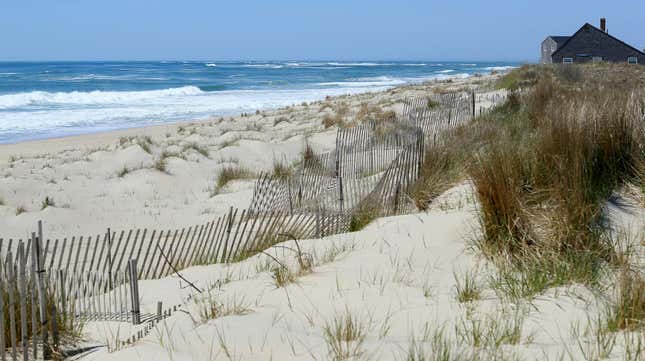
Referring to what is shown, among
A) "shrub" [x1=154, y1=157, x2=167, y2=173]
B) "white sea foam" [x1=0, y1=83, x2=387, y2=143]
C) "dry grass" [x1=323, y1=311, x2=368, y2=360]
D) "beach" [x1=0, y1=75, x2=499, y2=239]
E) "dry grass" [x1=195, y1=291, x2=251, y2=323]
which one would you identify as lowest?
"white sea foam" [x1=0, y1=83, x2=387, y2=143]

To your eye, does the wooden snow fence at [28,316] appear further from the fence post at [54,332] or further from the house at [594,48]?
the house at [594,48]

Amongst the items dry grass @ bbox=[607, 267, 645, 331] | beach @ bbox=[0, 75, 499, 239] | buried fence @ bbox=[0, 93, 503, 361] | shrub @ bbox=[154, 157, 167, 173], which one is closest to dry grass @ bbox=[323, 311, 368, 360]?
dry grass @ bbox=[607, 267, 645, 331]

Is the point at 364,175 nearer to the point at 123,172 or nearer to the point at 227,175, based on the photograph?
the point at 227,175

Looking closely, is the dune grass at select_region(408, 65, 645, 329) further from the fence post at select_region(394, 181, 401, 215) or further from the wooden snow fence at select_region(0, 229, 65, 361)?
the wooden snow fence at select_region(0, 229, 65, 361)

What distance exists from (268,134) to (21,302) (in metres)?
14.7

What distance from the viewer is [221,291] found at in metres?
4.27

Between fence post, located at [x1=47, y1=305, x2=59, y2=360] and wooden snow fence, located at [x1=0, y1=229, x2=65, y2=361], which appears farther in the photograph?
fence post, located at [x1=47, y1=305, x2=59, y2=360]

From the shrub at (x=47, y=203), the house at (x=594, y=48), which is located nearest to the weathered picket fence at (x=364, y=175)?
the shrub at (x=47, y=203)

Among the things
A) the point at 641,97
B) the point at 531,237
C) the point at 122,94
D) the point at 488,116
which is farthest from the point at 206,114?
the point at 531,237

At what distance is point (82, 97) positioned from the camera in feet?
129

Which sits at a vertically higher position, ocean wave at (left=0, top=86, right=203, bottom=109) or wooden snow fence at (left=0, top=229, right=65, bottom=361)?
wooden snow fence at (left=0, top=229, right=65, bottom=361)

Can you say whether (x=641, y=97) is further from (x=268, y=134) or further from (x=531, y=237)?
(x=268, y=134)

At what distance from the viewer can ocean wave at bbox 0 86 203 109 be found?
35562mm

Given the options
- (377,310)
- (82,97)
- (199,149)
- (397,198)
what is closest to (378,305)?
(377,310)
